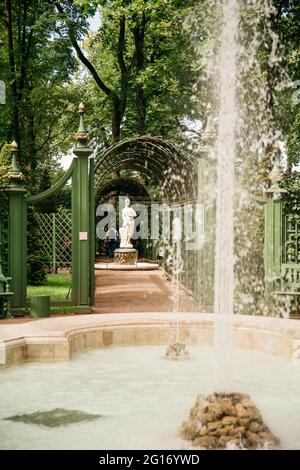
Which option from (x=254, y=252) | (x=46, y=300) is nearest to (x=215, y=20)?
(x=254, y=252)

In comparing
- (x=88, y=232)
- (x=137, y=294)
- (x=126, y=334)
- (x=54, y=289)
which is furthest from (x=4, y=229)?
(x=54, y=289)

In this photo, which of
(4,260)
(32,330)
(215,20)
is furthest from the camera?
(215,20)

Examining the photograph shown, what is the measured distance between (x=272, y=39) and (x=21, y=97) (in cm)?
1124

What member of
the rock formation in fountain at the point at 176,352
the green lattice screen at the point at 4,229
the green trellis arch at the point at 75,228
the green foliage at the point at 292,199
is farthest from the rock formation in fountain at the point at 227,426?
the green lattice screen at the point at 4,229

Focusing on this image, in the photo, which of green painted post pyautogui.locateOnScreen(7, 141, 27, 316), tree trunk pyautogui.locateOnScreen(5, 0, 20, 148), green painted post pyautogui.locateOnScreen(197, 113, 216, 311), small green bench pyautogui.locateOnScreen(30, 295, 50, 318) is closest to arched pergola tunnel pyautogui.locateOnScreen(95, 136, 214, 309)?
green painted post pyautogui.locateOnScreen(197, 113, 216, 311)

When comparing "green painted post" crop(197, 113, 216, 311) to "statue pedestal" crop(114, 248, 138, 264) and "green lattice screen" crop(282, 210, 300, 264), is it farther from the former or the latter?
"statue pedestal" crop(114, 248, 138, 264)

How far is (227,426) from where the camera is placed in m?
4.21

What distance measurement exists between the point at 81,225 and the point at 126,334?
3.03m

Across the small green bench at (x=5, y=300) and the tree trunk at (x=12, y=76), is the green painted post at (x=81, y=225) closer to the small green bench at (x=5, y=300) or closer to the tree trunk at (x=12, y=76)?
the small green bench at (x=5, y=300)

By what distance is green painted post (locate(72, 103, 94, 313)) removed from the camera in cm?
1055

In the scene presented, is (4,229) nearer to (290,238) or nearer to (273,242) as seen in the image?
(273,242)

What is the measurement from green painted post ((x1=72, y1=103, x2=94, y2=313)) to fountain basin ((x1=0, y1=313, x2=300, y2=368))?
73.8 inches

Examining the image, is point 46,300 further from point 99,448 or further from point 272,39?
point 272,39

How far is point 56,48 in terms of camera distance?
23609 mm
